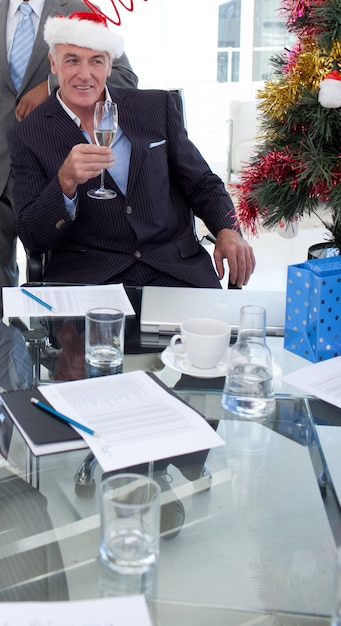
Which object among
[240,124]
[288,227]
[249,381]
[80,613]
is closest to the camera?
[80,613]

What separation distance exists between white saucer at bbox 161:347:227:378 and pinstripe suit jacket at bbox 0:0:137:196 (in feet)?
5.29

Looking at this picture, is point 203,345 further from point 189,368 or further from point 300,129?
point 300,129

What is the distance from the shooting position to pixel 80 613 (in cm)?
84

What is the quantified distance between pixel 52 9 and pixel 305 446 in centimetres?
213

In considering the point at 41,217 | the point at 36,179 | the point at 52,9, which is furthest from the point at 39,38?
the point at 41,217

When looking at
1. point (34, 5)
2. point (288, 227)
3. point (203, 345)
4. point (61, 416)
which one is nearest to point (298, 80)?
point (288, 227)

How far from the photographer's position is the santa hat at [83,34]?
90.0 inches

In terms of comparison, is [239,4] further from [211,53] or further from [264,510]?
[264,510]

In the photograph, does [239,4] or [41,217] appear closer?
[41,217]

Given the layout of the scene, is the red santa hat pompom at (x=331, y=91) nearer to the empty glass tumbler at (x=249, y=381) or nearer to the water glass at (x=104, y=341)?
the empty glass tumbler at (x=249, y=381)

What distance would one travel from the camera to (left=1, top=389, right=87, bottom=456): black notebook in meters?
1.13

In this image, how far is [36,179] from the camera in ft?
7.41

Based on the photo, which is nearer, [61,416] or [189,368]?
[61,416]

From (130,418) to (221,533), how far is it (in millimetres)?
251
